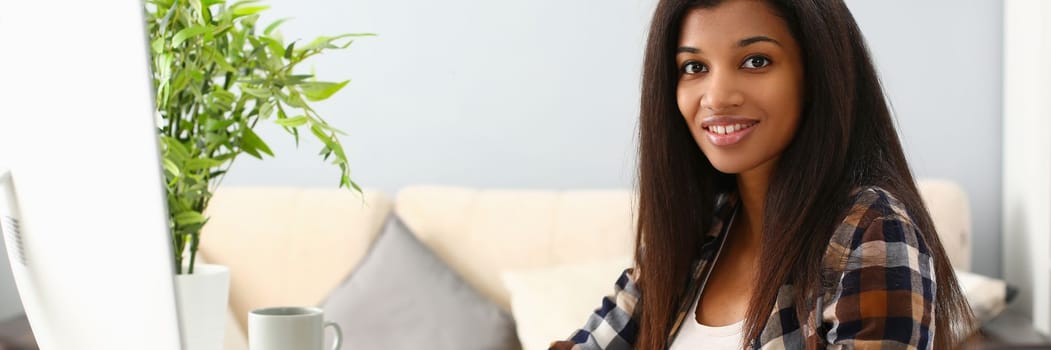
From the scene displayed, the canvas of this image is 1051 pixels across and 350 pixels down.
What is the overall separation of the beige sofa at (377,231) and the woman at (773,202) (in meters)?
1.10

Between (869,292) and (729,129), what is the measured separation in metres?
0.23

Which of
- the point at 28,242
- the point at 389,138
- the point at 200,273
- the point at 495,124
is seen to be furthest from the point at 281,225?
the point at 28,242

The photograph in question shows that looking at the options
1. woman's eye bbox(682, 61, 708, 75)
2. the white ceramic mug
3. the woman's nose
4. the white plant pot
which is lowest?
the white ceramic mug

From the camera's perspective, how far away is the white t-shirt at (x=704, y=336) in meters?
1.10

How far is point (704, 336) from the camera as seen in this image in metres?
1.14

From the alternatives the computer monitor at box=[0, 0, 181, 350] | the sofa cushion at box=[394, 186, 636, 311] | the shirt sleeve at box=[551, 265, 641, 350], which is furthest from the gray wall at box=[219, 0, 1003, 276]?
the computer monitor at box=[0, 0, 181, 350]

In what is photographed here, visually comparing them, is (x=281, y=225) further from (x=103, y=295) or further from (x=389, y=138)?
(x=103, y=295)

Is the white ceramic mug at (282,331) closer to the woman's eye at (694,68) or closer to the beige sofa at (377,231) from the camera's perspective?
the woman's eye at (694,68)

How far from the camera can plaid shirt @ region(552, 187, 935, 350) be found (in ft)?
2.89

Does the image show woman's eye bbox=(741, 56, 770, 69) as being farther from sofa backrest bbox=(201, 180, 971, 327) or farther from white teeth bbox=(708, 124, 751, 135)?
sofa backrest bbox=(201, 180, 971, 327)

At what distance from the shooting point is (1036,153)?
88.0 inches

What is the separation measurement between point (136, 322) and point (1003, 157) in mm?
2287

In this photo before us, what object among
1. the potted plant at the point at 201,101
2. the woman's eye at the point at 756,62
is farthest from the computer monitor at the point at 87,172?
the woman's eye at the point at 756,62

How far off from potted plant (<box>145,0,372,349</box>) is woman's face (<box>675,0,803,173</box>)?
0.37 m
